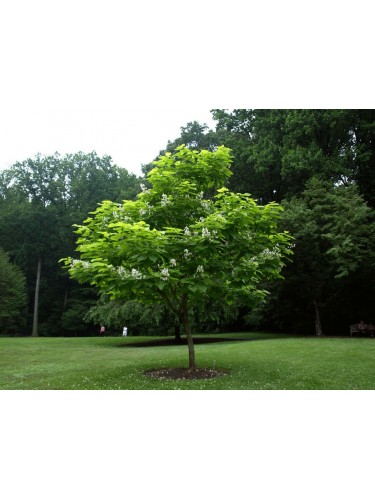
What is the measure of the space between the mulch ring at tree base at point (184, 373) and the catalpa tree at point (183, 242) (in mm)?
436

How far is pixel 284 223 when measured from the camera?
70.2 ft

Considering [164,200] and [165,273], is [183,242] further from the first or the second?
[164,200]

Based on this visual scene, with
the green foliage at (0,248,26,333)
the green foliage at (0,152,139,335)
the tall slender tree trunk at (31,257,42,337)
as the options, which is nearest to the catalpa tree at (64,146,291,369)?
the green foliage at (0,248,26,333)

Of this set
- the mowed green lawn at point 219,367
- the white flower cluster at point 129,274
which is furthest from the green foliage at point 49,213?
the white flower cluster at point 129,274

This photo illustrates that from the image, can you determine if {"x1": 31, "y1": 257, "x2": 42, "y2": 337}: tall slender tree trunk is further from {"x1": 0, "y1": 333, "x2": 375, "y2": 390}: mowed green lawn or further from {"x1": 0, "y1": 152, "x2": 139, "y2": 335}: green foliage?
{"x1": 0, "y1": 333, "x2": 375, "y2": 390}: mowed green lawn

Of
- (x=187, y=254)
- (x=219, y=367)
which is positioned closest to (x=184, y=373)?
(x=219, y=367)

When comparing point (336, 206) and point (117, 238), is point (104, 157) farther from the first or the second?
point (117, 238)

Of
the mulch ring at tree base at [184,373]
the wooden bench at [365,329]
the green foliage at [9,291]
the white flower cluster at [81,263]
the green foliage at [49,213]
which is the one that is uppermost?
the green foliage at [49,213]

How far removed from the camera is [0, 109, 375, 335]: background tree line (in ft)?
69.4

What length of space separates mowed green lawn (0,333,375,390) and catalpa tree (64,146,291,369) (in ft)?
5.79

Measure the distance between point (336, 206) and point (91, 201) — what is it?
28.3m

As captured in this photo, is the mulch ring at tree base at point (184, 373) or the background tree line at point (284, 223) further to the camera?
the background tree line at point (284, 223)

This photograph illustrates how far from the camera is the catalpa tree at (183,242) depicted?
8766 mm

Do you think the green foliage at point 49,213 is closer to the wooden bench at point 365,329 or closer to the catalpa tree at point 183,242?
the wooden bench at point 365,329
